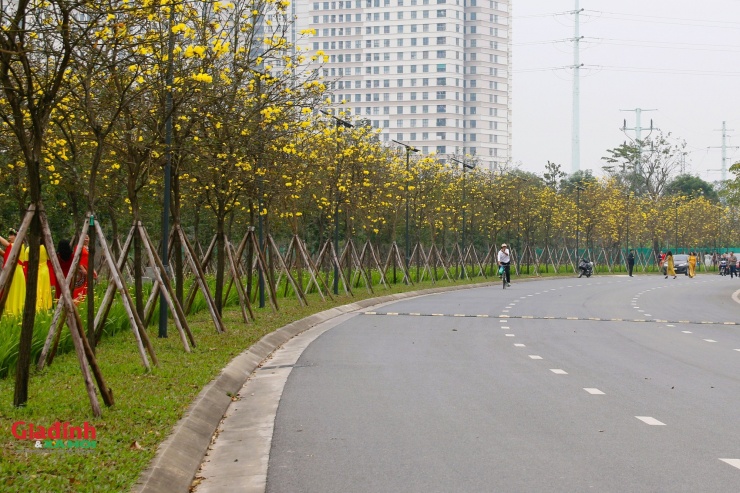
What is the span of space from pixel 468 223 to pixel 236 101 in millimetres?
39361

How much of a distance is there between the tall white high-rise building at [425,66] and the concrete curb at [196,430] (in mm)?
134844

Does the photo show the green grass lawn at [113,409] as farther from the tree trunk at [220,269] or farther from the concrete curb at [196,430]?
the tree trunk at [220,269]

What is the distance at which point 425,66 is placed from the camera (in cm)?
14938

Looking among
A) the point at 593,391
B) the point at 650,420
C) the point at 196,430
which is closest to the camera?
the point at 196,430

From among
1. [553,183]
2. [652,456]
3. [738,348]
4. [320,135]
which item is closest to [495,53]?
[553,183]

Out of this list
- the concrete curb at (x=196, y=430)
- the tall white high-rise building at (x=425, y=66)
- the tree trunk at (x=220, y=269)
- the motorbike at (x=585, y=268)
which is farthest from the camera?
the tall white high-rise building at (x=425, y=66)

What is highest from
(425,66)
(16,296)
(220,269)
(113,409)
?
(425,66)

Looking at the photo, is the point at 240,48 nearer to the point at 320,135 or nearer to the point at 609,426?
the point at 320,135

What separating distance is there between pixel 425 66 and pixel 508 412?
468ft

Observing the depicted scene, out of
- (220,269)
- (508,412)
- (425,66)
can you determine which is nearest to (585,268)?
(220,269)

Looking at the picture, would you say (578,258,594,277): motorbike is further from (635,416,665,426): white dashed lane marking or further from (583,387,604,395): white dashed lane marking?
(635,416,665,426): white dashed lane marking

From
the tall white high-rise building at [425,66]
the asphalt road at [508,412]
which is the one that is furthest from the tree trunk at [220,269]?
the tall white high-rise building at [425,66]

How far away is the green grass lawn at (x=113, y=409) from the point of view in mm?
6398

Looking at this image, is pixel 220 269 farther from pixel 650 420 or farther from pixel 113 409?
pixel 650 420
